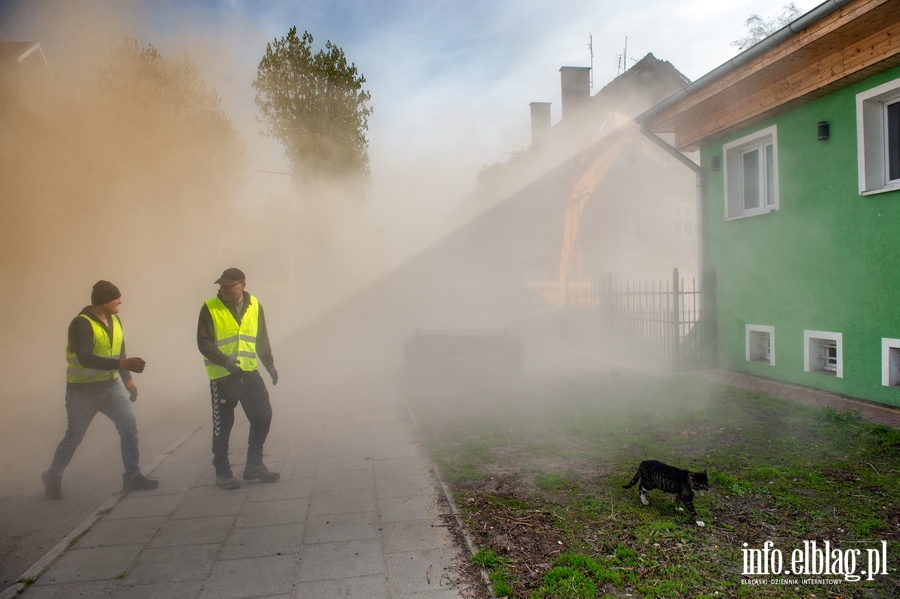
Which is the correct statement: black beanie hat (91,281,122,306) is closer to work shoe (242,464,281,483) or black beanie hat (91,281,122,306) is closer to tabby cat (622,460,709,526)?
work shoe (242,464,281,483)

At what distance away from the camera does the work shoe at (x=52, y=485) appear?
4.86 meters

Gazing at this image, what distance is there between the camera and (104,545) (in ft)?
12.4

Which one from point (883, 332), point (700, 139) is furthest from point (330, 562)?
point (700, 139)

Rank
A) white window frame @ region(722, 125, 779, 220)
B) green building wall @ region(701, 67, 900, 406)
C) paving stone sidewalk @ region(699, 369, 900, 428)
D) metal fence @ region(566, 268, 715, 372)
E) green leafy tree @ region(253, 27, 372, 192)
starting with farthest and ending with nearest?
green leafy tree @ region(253, 27, 372, 192)
metal fence @ region(566, 268, 715, 372)
white window frame @ region(722, 125, 779, 220)
green building wall @ region(701, 67, 900, 406)
paving stone sidewalk @ region(699, 369, 900, 428)

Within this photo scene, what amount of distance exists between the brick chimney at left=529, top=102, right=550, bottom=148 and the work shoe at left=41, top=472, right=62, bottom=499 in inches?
1394

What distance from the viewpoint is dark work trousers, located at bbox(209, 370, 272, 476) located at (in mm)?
4992

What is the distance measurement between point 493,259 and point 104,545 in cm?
3198

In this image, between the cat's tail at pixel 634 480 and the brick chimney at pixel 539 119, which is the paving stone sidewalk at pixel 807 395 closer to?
the cat's tail at pixel 634 480

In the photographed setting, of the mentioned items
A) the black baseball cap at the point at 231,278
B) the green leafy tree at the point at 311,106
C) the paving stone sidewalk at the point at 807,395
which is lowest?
the paving stone sidewalk at the point at 807,395

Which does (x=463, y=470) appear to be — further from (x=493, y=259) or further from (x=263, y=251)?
(x=493, y=259)

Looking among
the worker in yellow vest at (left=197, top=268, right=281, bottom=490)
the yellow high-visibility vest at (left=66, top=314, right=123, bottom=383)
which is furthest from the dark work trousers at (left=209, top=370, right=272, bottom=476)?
the yellow high-visibility vest at (left=66, top=314, right=123, bottom=383)

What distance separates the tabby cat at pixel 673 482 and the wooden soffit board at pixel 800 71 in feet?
17.4

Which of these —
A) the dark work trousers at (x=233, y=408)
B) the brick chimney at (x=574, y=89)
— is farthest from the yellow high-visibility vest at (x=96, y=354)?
the brick chimney at (x=574, y=89)

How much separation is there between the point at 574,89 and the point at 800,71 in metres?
27.4
